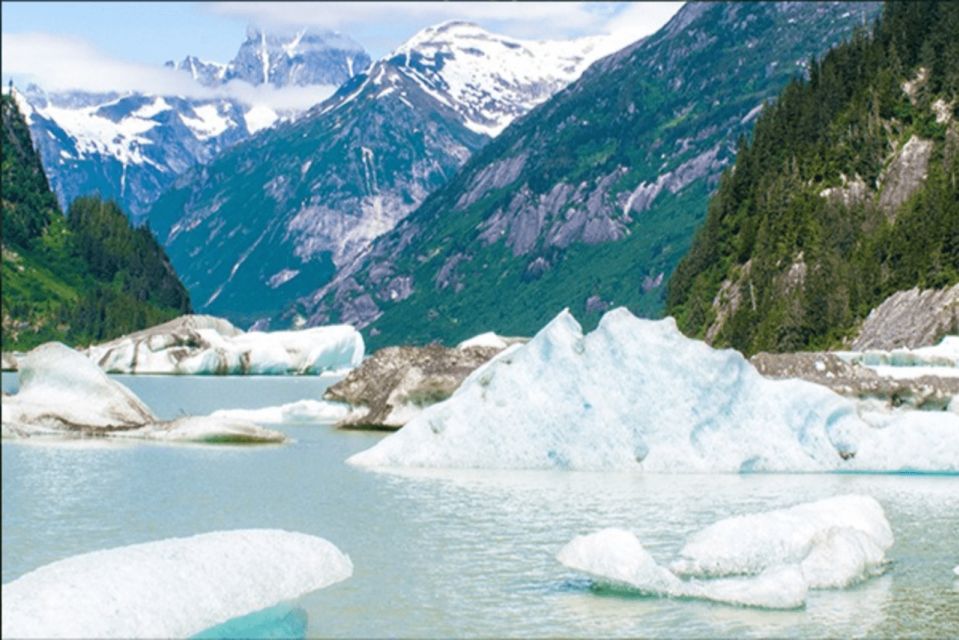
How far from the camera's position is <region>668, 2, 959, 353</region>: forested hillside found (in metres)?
116

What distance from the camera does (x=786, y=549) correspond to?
27.8 metres

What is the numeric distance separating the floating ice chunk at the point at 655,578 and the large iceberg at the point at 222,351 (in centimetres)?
15408

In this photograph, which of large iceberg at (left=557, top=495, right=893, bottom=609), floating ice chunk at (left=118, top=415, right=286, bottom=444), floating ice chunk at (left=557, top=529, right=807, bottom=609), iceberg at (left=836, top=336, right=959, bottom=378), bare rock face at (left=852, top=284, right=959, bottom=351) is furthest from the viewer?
bare rock face at (left=852, top=284, right=959, bottom=351)

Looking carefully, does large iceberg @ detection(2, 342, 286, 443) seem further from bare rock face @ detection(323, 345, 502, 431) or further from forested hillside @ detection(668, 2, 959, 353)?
forested hillside @ detection(668, 2, 959, 353)

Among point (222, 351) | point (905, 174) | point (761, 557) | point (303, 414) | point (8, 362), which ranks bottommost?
point (761, 557)

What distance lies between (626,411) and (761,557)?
714 inches

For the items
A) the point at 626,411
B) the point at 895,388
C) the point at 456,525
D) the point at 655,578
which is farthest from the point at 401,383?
the point at 655,578

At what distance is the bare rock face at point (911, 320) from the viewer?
94688 millimetres

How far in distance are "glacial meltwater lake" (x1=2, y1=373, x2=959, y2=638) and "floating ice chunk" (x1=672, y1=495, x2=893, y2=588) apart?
0.54 m

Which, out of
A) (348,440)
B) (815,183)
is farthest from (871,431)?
(815,183)

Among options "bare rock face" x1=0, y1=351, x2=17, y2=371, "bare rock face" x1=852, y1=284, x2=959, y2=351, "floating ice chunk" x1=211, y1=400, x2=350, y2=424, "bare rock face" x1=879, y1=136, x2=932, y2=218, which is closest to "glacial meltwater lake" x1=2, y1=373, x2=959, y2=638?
"bare rock face" x1=0, y1=351, x2=17, y2=371

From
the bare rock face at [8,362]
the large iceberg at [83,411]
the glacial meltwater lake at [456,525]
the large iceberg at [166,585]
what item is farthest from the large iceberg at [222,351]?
the bare rock face at [8,362]

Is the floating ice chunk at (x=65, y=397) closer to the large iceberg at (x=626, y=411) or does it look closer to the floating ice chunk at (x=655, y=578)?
the large iceberg at (x=626, y=411)

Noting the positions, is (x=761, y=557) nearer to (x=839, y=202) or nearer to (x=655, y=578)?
(x=655, y=578)
